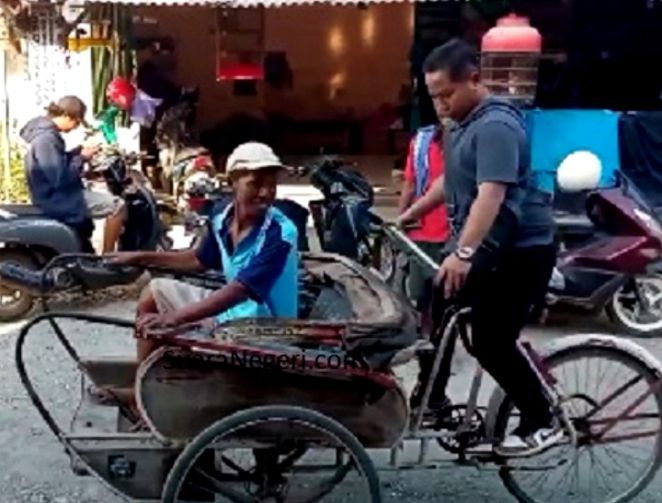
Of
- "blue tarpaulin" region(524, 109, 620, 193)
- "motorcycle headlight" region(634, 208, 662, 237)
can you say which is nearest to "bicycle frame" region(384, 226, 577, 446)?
"motorcycle headlight" region(634, 208, 662, 237)

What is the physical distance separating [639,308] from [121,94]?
6.17 m

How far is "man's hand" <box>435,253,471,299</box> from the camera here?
12.4 ft

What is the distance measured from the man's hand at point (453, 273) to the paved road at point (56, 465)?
1.20m

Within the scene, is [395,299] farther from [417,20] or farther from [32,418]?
[417,20]

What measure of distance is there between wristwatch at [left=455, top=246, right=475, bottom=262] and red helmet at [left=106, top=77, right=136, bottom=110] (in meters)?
8.18

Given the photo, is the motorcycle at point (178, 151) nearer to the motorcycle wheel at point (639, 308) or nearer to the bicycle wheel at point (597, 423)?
the motorcycle wheel at point (639, 308)

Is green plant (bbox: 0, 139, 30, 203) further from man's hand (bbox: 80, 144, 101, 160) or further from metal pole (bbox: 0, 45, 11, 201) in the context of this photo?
man's hand (bbox: 80, 144, 101, 160)

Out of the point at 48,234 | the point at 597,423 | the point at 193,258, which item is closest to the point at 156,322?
the point at 193,258

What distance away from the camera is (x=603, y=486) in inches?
184

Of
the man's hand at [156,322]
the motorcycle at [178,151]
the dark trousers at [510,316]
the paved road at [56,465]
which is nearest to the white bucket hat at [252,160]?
the man's hand at [156,322]

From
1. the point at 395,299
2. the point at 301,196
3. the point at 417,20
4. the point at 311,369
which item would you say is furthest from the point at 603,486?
the point at 417,20

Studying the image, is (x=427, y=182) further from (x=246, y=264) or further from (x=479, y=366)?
(x=246, y=264)

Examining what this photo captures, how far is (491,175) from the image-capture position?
3.81 m

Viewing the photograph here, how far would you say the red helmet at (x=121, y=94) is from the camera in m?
11.4
